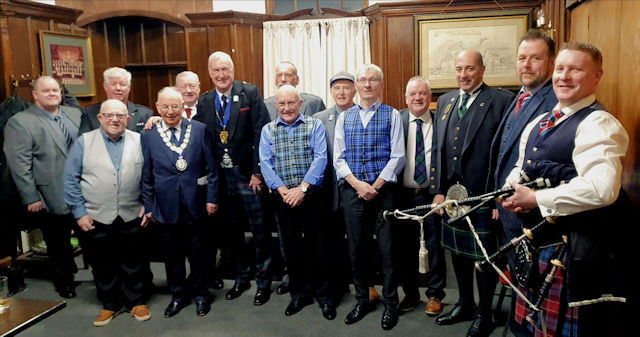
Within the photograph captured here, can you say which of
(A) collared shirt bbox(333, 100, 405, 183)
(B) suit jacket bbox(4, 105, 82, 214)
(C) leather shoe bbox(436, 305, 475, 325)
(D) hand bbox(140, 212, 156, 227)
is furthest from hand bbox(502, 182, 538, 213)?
(B) suit jacket bbox(4, 105, 82, 214)

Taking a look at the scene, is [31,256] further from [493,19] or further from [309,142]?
[493,19]

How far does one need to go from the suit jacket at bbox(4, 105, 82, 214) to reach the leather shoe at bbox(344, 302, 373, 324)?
2.30m

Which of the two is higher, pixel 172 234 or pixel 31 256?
pixel 172 234

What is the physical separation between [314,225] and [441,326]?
3.39ft

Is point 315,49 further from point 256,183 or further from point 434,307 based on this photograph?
point 434,307

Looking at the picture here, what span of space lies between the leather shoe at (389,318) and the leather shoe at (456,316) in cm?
28

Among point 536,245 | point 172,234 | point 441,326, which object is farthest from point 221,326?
point 536,245

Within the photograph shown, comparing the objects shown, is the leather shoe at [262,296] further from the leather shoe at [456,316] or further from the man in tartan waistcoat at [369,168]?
the leather shoe at [456,316]

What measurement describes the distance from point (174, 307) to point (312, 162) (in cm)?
140

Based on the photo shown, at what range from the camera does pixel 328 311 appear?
10.6 ft

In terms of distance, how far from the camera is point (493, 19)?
543 centimetres

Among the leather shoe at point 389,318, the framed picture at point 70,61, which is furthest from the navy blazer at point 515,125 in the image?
the framed picture at point 70,61

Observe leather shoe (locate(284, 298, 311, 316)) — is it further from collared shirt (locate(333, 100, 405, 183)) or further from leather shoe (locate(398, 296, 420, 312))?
collared shirt (locate(333, 100, 405, 183))

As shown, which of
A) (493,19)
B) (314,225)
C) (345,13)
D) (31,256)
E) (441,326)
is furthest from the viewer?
(345,13)
